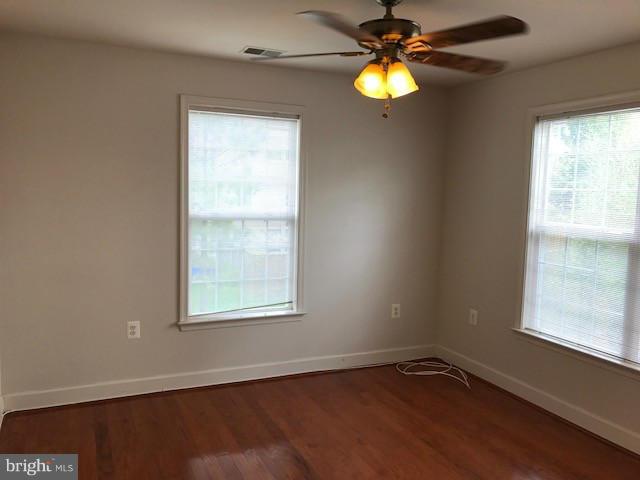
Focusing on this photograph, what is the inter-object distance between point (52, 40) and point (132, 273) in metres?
1.52

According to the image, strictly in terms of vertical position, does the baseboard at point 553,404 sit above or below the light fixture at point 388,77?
below

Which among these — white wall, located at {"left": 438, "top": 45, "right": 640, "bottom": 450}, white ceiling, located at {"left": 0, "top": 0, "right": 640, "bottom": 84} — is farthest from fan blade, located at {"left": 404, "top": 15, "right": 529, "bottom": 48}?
white wall, located at {"left": 438, "top": 45, "right": 640, "bottom": 450}

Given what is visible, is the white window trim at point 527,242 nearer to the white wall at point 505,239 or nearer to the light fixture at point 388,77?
the white wall at point 505,239

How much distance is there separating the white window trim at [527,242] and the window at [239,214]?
162 cm

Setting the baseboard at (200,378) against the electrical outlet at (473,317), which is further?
the electrical outlet at (473,317)

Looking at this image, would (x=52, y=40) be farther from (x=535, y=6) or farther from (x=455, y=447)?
(x=455, y=447)

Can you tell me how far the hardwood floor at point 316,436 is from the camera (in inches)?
108

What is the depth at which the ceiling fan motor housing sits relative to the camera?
2141 millimetres

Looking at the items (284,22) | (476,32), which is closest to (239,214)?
(284,22)

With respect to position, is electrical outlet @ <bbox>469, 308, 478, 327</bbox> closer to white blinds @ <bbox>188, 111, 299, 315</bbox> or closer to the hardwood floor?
the hardwood floor

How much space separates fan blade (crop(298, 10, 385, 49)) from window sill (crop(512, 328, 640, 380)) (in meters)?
2.28

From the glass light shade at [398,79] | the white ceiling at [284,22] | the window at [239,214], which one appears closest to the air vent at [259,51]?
the white ceiling at [284,22]

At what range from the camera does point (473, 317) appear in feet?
13.9

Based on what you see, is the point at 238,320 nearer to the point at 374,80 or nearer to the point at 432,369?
the point at 432,369
